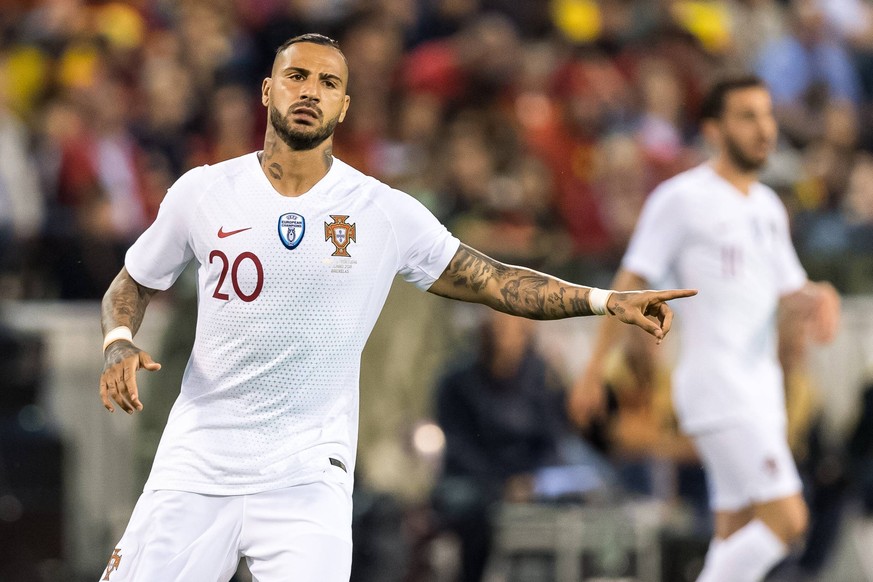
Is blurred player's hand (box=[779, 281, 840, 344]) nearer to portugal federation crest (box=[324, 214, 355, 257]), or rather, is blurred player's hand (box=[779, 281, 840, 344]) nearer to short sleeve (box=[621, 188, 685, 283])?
short sleeve (box=[621, 188, 685, 283])

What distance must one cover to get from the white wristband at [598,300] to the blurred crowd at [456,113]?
192 inches

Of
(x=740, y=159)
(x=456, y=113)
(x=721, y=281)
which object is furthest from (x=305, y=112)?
(x=456, y=113)

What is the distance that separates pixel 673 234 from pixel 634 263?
0.83ft

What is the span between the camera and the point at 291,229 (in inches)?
199

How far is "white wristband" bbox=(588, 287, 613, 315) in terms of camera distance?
17.0ft

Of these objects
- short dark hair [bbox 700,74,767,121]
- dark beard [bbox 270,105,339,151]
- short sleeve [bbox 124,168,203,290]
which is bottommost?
short sleeve [bbox 124,168,203,290]

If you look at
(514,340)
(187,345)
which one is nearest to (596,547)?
(514,340)

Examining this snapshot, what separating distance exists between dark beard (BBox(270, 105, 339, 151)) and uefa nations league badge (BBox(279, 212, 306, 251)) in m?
0.23

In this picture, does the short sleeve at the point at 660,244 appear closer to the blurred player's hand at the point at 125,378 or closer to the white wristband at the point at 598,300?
the white wristband at the point at 598,300

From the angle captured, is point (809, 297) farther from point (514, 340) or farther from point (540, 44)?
point (540, 44)

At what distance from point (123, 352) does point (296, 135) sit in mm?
921

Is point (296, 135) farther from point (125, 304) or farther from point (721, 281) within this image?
point (721, 281)

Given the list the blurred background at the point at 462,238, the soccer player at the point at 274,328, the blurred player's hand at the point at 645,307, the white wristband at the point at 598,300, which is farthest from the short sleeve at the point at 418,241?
the blurred background at the point at 462,238

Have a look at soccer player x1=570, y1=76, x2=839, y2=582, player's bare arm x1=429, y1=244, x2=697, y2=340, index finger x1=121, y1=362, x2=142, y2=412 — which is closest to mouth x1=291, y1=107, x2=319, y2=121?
player's bare arm x1=429, y1=244, x2=697, y2=340
